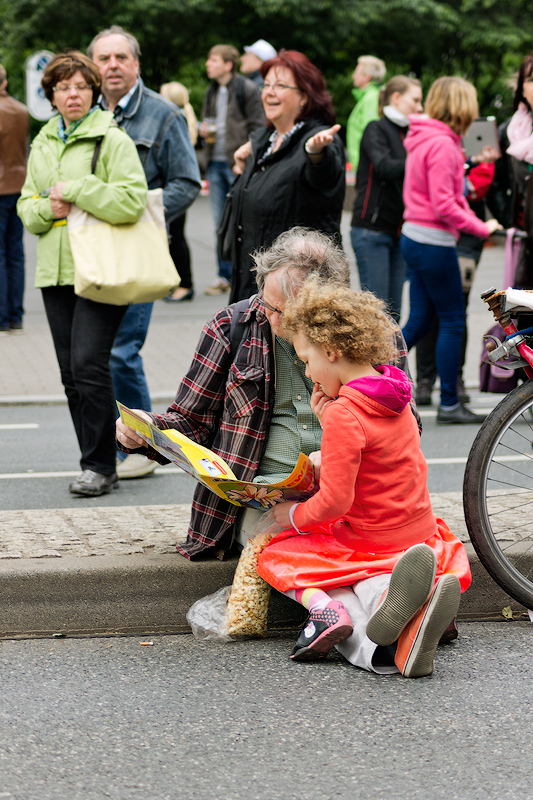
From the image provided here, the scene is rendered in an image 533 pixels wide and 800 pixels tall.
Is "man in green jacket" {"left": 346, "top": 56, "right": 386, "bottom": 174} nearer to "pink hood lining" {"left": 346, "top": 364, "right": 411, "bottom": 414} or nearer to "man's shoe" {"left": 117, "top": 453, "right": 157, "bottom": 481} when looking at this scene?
"man's shoe" {"left": 117, "top": 453, "right": 157, "bottom": 481}

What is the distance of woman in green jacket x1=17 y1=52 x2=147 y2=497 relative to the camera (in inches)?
193

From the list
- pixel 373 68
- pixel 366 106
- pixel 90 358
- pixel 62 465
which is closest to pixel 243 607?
pixel 90 358

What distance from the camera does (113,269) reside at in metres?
4.89

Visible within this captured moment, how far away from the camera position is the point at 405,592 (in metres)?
3.04

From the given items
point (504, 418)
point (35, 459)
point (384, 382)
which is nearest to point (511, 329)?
point (504, 418)

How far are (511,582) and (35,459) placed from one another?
11.4ft

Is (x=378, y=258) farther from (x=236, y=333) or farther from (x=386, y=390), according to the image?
(x=386, y=390)

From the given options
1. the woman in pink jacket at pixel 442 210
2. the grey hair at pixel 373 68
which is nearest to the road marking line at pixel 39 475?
the woman in pink jacket at pixel 442 210

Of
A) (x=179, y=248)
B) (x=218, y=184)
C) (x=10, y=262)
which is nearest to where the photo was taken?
(x=10, y=262)

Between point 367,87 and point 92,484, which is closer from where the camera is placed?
point 92,484

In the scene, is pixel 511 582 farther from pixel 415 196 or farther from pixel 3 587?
pixel 415 196

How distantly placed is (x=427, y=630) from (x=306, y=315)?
96 cm

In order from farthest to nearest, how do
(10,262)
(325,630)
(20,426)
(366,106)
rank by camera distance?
(366,106) → (10,262) → (20,426) → (325,630)

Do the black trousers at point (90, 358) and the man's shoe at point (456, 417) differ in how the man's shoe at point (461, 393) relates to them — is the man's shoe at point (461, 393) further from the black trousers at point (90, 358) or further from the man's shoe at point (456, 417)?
the black trousers at point (90, 358)
